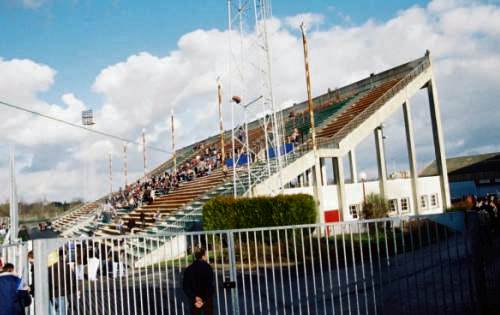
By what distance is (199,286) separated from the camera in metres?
6.51

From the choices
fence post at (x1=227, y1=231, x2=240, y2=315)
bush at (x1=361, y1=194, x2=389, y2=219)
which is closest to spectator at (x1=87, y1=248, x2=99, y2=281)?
fence post at (x1=227, y1=231, x2=240, y2=315)

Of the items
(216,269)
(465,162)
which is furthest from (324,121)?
(465,162)

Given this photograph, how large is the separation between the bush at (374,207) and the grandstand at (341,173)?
48.5 inches

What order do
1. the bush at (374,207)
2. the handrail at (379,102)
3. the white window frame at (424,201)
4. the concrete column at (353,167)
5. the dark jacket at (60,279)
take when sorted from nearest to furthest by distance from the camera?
the dark jacket at (60,279) → the bush at (374,207) → the handrail at (379,102) → the white window frame at (424,201) → the concrete column at (353,167)

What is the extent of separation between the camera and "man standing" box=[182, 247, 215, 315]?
6.49 metres

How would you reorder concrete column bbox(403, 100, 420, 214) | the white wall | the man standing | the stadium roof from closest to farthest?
the man standing < the white wall < concrete column bbox(403, 100, 420, 214) < the stadium roof

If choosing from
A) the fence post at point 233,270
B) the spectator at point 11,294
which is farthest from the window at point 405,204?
the spectator at point 11,294

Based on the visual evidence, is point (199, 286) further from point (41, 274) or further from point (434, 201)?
point (434, 201)

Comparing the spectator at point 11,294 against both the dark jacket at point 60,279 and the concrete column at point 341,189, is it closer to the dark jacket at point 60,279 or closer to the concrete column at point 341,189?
the dark jacket at point 60,279

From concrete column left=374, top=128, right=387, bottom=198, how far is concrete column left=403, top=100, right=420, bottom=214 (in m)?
1.63

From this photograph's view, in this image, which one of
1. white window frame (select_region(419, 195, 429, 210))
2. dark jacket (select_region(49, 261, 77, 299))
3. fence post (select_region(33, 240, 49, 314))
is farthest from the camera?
white window frame (select_region(419, 195, 429, 210))

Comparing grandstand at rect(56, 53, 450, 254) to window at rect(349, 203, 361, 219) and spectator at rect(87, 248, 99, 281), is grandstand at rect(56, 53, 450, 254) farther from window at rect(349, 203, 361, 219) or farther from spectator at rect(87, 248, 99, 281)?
spectator at rect(87, 248, 99, 281)

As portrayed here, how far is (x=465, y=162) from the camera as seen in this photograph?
5659 cm

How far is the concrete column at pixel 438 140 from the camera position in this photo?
26.1 m
